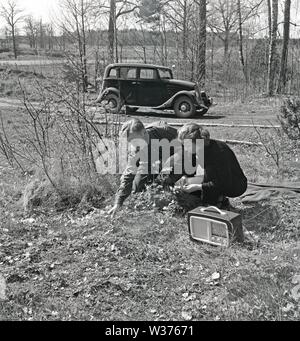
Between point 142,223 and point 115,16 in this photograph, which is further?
point 115,16

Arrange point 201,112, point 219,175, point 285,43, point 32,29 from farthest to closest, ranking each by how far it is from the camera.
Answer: point 32,29 < point 285,43 < point 201,112 < point 219,175

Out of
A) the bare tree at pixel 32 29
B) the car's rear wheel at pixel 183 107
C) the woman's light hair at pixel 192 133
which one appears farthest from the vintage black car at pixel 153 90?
the bare tree at pixel 32 29

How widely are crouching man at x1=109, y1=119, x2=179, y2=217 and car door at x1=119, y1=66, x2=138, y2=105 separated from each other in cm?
947

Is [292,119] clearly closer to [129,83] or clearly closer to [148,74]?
[148,74]

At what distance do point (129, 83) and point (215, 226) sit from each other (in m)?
11.2

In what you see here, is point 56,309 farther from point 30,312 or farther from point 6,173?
point 6,173

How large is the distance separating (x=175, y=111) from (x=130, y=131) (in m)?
9.33

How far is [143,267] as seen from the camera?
420cm

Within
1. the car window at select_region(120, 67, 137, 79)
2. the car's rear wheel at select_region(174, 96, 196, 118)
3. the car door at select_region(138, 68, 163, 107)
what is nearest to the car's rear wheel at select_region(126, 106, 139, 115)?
the car door at select_region(138, 68, 163, 107)

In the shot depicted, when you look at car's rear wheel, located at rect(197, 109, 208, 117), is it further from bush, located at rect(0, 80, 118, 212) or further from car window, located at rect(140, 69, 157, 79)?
bush, located at rect(0, 80, 118, 212)

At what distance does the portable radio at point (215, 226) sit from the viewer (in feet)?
14.1

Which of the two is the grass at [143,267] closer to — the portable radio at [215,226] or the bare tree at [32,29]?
the portable radio at [215,226]

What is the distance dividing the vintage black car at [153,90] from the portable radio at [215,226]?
10.1 m

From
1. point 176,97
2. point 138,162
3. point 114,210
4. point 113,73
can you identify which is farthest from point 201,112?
point 114,210
